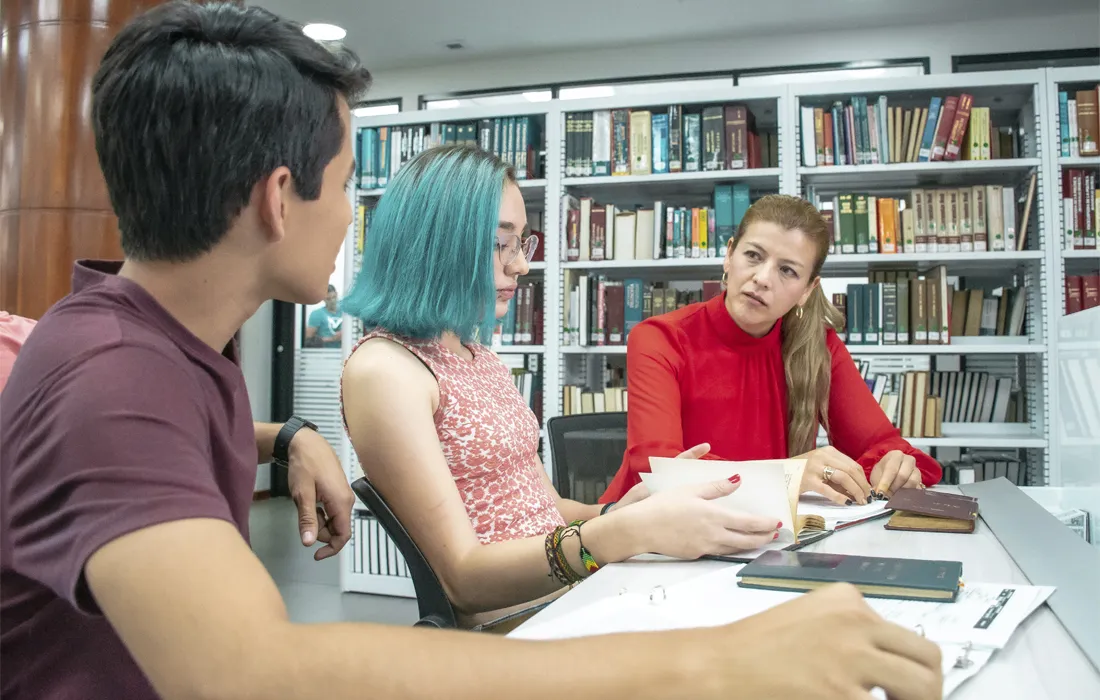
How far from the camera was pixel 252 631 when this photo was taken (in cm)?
43

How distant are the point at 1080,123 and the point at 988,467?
4.75 ft

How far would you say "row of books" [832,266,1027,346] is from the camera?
10.4 ft

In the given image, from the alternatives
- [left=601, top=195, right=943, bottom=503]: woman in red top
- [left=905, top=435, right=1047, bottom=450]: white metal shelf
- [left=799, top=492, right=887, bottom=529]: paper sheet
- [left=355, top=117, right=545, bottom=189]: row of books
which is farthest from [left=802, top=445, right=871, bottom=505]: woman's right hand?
[left=355, top=117, right=545, bottom=189]: row of books

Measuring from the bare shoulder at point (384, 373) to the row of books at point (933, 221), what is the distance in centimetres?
241

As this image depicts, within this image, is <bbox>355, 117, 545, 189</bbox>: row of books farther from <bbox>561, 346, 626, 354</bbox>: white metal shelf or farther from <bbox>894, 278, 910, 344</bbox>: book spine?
<bbox>894, 278, 910, 344</bbox>: book spine

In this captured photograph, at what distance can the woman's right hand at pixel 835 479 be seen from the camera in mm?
1414

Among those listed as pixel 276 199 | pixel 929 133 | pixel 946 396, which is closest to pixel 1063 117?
pixel 929 133

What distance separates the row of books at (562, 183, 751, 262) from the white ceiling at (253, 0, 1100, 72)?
187 cm

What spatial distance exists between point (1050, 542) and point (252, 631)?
39.1 inches

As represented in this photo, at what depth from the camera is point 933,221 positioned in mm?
3209

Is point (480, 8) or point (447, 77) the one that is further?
point (447, 77)

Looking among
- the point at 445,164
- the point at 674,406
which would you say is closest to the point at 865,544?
the point at 674,406

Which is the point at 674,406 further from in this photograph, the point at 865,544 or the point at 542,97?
the point at 542,97

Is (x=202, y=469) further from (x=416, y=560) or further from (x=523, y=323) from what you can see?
(x=523, y=323)
